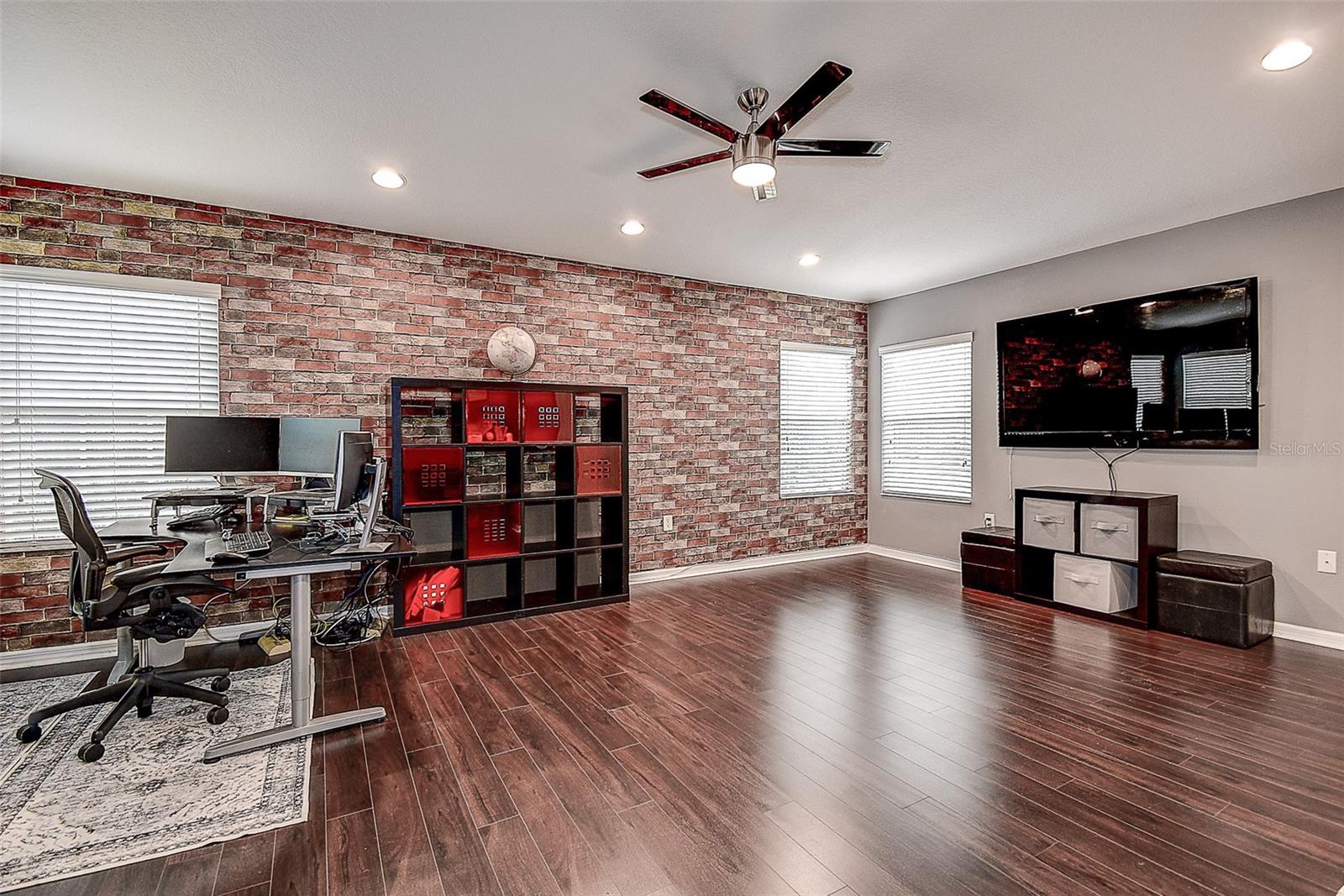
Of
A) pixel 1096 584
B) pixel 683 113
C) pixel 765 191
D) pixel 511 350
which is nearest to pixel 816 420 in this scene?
pixel 1096 584

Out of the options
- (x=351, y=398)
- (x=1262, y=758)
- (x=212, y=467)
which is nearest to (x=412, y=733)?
(x=212, y=467)

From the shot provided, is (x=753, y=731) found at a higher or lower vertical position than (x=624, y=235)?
lower

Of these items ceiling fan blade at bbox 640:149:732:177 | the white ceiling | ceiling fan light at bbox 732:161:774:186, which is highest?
the white ceiling

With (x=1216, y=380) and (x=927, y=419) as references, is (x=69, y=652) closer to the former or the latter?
(x=927, y=419)

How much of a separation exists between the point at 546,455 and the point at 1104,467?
4.28 meters

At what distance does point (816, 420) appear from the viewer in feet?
21.5

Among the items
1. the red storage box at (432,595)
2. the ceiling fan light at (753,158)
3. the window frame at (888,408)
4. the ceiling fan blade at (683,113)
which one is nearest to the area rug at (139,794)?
the red storage box at (432,595)

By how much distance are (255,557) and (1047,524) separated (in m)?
4.88

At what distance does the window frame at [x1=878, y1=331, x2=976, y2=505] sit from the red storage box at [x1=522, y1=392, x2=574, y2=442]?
11.5 feet

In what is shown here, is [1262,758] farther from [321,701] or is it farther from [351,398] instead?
[351,398]

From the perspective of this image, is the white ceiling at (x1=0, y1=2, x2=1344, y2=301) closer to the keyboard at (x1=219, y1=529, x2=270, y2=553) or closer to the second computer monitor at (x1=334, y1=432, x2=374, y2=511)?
the second computer monitor at (x1=334, y1=432, x2=374, y2=511)

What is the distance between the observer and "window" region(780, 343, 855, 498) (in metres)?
6.36

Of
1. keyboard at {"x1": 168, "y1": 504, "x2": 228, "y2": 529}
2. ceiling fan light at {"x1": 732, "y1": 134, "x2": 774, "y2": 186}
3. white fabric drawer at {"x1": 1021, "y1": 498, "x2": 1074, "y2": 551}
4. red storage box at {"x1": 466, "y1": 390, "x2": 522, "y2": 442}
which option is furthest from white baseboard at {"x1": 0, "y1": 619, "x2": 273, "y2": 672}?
white fabric drawer at {"x1": 1021, "y1": 498, "x2": 1074, "y2": 551}

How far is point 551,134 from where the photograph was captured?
303cm
